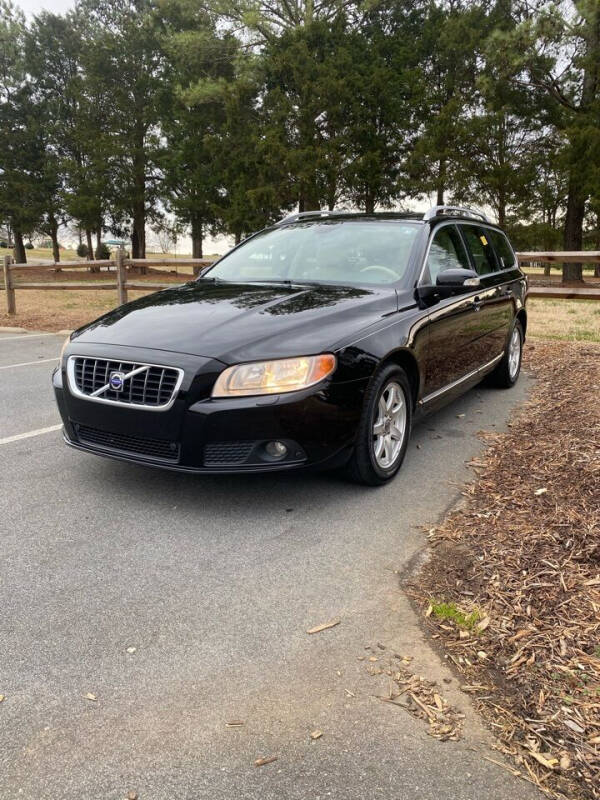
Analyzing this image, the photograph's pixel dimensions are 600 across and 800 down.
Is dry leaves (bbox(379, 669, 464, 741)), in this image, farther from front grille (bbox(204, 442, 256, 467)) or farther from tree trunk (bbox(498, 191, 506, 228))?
tree trunk (bbox(498, 191, 506, 228))

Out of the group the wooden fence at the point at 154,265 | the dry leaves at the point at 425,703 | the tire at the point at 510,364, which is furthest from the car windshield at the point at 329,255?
the wooden fence at the point at 154,265

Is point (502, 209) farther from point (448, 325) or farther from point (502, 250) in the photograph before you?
point (448, 325)

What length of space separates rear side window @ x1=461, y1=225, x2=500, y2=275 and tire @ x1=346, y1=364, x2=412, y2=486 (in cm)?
210

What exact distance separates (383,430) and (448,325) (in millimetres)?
1218

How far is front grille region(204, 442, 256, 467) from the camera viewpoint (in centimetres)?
327

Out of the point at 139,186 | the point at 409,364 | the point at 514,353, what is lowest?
the point at 514,353

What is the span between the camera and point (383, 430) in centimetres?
385

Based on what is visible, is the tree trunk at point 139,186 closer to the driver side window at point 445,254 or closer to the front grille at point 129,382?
the driver side window at point 445,254

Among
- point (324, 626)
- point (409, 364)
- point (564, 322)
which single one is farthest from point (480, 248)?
point (564, 322)

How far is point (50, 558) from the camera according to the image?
2.96 m

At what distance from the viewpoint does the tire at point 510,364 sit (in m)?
6.48

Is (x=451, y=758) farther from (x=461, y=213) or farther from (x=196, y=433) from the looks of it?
(x=461, y=213)

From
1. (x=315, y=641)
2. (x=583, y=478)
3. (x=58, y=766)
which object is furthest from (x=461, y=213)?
(x=58, y=766)

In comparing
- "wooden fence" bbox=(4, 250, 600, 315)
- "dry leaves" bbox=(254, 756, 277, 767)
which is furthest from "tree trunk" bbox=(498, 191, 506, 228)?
"dry leaves" bbox=(254, 756, 277, 767)
